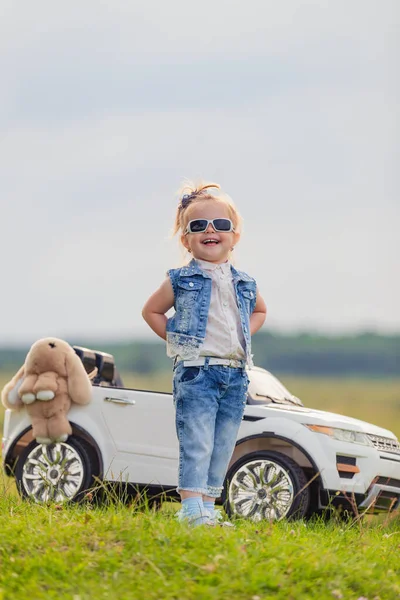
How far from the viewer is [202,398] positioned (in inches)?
278

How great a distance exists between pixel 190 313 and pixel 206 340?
0.70ft

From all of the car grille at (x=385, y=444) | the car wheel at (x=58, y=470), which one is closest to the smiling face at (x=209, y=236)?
the car wheel at (x=58, y=470)

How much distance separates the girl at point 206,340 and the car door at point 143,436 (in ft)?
7.42

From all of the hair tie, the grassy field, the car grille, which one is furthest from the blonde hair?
the car grille

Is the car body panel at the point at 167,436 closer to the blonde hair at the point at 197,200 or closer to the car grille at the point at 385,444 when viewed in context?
the car grille at the point at 385,444

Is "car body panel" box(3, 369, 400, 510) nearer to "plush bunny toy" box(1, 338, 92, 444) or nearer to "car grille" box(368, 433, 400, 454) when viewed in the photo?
"car grille" box(368, 433, 400, 454)

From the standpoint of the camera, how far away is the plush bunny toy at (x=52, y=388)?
971 centimetres

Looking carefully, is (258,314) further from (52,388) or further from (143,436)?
(52,388)

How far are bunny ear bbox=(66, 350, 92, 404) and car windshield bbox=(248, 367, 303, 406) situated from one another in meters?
1.55

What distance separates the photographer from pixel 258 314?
302 inches

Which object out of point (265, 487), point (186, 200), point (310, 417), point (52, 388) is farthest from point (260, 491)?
point (186, 200)

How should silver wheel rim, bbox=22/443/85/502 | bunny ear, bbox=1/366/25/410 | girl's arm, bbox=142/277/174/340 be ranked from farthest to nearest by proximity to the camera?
bunny ear, bbox=1/366/25/410 < silver wheel rim, bbox=22/443/85/502 < girl's arm, bbox=142/277/174/340

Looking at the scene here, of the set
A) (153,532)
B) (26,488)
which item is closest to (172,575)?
(153,532)

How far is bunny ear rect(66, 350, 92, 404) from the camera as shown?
32.0ft
